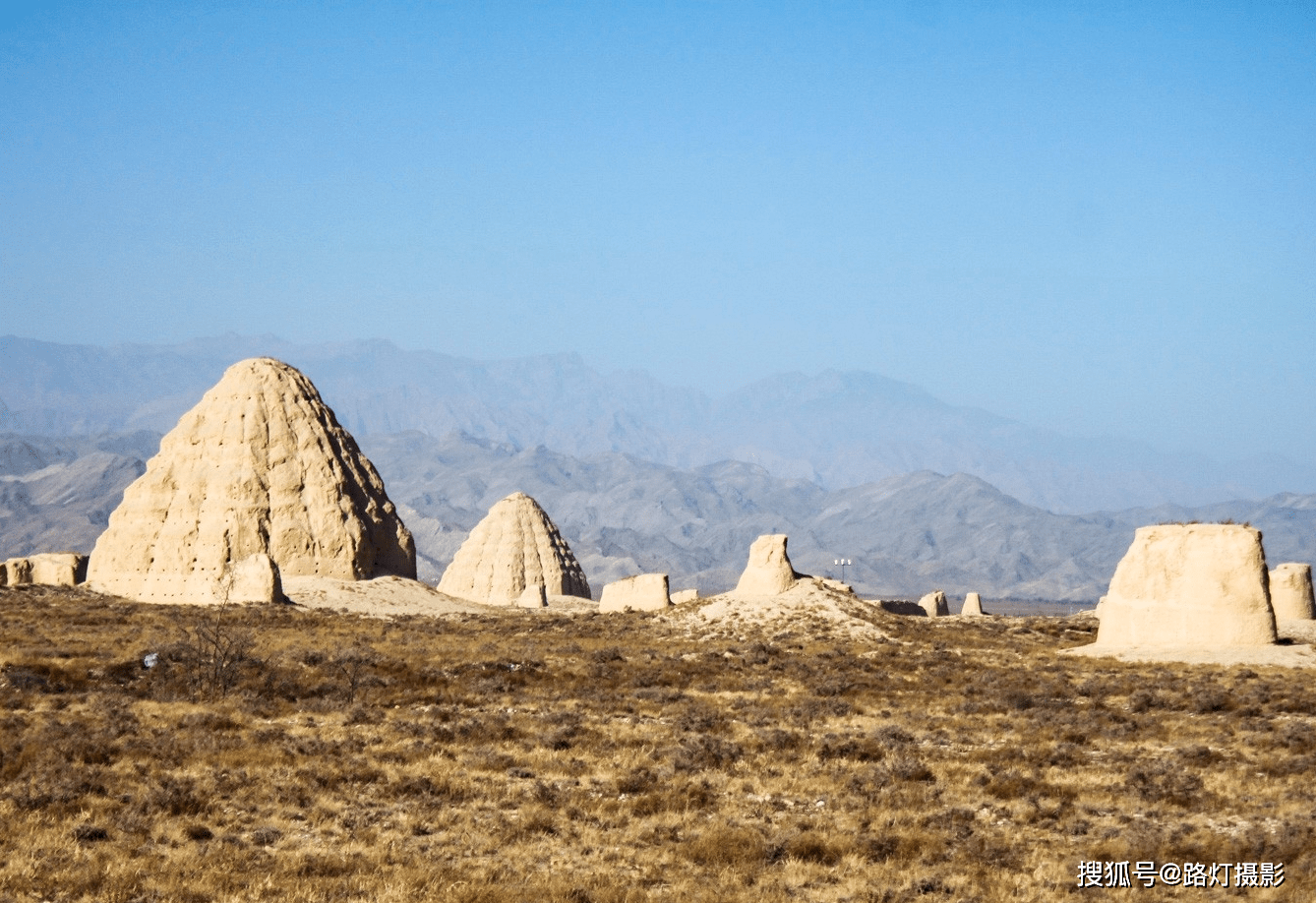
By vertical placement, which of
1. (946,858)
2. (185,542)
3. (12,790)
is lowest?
(946,858)

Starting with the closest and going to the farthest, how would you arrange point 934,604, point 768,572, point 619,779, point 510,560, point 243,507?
1. point 619,779
2. point 768,572
3. point 243,507
4. point 934,604
5. point 510,560

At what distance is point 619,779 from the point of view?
15.3m

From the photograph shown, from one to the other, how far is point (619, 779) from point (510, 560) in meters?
54.7

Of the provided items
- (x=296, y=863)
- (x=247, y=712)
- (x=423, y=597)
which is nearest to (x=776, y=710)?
(x=247, y=712)

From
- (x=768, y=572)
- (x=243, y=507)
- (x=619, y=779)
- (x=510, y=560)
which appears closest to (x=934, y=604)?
(x=768, y=572)

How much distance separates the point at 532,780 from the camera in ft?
51.4

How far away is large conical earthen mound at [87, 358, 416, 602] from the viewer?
158 ft

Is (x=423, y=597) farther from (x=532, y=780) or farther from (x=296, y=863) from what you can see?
(x=296, y=863)

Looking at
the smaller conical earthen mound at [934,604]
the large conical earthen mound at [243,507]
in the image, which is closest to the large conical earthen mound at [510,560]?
the large conical earthen mound at [243,507]

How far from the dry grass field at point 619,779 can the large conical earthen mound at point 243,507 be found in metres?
21.0

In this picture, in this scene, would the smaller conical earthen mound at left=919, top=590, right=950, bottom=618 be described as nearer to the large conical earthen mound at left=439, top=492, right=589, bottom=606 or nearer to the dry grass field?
the large conical earthen mound at left=439, top=492, right=589, bottom=606

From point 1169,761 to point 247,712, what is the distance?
42.4ft

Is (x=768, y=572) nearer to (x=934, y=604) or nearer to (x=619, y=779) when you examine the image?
(x=934, y=604)

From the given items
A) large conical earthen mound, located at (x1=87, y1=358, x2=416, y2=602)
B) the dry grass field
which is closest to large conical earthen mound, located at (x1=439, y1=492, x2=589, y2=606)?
large conical earthen mound, located at (x1=87, y1=358, x2=416, y2=602)
